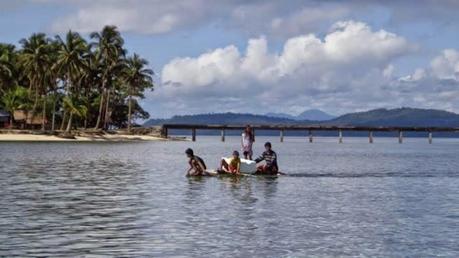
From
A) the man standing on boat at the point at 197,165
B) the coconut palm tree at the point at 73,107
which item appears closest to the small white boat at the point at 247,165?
the man standing on boat at the point at 197,165

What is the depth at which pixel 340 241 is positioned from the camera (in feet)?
59.1

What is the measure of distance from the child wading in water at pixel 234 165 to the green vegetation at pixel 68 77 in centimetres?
7287

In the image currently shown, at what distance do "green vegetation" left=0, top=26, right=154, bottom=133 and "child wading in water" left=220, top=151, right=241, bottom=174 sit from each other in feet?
239

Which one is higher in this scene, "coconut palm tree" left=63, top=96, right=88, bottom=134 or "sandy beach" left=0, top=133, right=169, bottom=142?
"coconut palm tree" left=63, top=96, right=88, bottom=134

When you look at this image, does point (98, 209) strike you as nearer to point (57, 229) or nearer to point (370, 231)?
point (57, 229)

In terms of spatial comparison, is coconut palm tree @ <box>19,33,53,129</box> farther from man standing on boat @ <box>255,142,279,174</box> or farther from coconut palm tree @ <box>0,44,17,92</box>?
man standing on boat @ <box>255,142,279,174</box>

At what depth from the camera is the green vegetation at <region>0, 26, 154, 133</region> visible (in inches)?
4311

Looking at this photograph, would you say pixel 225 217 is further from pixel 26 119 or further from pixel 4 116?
pixel 26 119

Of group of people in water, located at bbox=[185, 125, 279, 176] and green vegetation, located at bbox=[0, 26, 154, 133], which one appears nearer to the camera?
group of people in water, located at bbox=[185, 125, 279, 176]

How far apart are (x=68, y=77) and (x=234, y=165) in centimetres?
7809

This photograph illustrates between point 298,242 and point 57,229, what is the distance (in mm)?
6528

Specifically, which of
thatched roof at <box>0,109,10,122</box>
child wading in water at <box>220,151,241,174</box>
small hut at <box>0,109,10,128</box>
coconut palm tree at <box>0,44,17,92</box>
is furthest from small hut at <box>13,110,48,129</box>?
child wading in water at <box>220,151,241,174</box>

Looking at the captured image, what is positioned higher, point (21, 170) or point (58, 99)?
point (58, 99)

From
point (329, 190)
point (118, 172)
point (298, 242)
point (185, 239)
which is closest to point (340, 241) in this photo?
point (298, 242)
